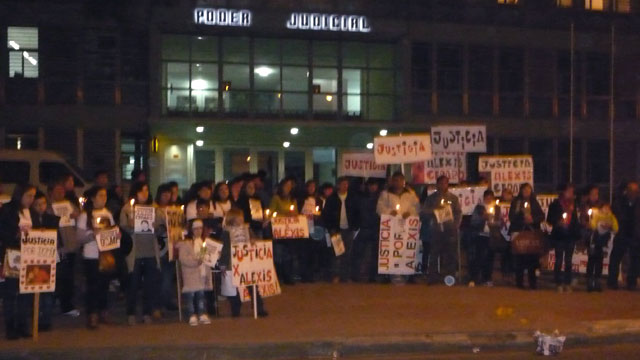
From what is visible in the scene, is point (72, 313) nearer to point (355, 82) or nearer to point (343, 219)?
point (343, 219)

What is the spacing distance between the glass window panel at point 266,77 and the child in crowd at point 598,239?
16301 mm

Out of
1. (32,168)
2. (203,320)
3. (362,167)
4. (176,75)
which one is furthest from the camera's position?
(176,75)

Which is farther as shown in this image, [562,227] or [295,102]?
[295,102]

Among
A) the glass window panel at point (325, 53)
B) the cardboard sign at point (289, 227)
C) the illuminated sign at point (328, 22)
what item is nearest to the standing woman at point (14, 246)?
the cardboard sign at point (289, 227)

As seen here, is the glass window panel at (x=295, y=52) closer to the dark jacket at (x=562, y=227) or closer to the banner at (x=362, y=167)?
the banner at (x=362, y=167)

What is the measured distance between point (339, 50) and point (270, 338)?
20.4m

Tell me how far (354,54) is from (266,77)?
9.96 feet

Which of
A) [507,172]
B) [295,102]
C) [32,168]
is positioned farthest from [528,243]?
[295,102]

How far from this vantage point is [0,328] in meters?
12.4

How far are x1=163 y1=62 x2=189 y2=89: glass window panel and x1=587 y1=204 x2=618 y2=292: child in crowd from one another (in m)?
16.9

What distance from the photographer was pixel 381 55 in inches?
1246

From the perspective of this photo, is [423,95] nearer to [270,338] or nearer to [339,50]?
[339,50]

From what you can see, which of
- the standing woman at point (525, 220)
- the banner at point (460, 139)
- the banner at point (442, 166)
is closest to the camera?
the standing woman at point (525, 220)

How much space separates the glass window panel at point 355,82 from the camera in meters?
31.6
